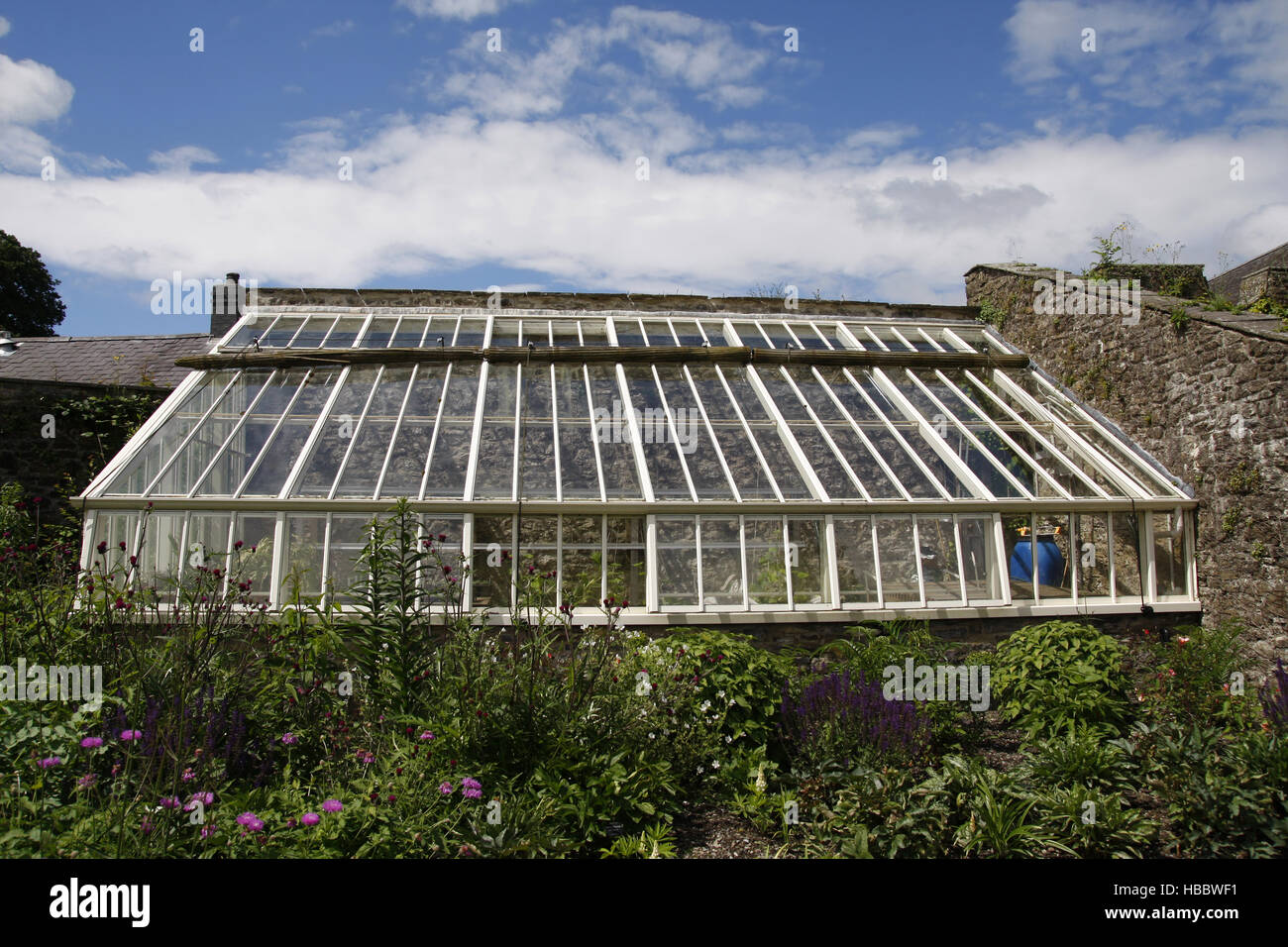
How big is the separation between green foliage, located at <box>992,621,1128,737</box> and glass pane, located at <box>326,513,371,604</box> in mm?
6683

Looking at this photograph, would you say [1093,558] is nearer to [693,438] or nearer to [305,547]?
[693,438]

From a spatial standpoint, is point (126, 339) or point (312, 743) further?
point (126, 339)

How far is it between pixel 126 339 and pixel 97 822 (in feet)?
43.5

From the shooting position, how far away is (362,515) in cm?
781

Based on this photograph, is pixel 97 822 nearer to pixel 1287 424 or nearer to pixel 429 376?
pixel 429 376

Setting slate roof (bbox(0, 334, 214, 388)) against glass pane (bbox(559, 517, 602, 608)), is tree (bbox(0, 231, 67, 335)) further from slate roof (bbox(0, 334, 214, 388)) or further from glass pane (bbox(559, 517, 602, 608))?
glass pane (bbox(559, 517, 602, 608))

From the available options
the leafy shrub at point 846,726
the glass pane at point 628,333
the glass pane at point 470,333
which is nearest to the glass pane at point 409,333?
the glass pane at point 470,333

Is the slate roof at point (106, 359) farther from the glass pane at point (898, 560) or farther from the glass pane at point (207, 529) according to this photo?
the glass pane at point (898, 560)

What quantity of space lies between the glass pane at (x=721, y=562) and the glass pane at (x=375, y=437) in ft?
12.6

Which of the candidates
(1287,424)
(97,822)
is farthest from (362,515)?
(1287,424)

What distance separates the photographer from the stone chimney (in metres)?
13.0

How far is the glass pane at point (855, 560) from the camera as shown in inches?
322

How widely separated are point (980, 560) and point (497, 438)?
618 centimetres

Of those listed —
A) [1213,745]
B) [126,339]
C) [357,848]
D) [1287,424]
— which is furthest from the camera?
[126,339]
